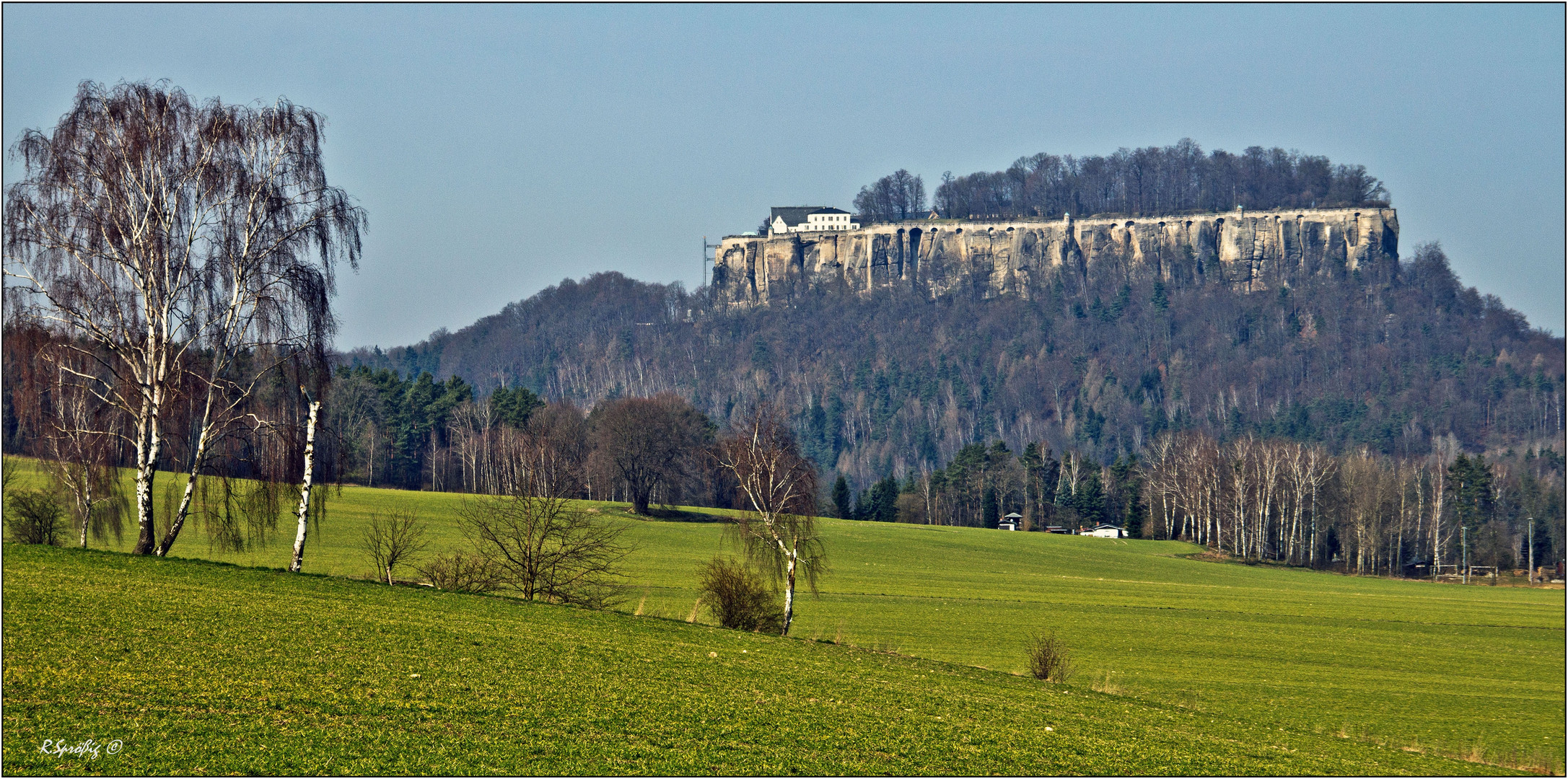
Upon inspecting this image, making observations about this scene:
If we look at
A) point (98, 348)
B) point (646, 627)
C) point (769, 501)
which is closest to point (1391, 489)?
point (769, 501)

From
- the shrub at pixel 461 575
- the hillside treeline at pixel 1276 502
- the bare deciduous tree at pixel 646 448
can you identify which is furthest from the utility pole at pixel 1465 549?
the shrub at pixel 461 575

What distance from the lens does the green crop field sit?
44.7 ft

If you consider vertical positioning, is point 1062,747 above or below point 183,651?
below

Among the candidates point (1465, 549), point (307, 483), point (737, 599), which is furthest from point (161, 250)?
point (1465, 549)

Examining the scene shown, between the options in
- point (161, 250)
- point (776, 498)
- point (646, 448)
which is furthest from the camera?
point (646, 448)

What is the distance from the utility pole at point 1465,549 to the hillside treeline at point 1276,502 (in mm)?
295

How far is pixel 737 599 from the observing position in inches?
1184

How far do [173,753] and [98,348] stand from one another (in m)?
16.3

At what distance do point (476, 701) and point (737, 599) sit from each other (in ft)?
46.1

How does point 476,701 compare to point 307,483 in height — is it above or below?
below

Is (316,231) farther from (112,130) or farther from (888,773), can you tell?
(888,773)

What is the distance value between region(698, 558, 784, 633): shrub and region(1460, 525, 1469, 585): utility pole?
258ft

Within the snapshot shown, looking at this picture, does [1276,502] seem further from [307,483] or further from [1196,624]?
[307,483]

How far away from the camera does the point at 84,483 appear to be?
3534 cm
